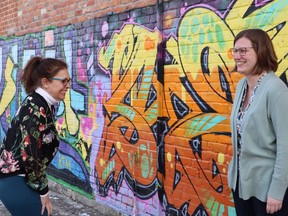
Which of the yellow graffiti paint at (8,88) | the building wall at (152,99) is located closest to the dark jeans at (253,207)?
the building wall at (152,99)

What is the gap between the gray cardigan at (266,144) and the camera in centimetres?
242

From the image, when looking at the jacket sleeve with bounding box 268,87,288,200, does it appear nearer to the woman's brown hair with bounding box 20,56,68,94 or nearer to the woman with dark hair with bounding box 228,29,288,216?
the woman with dark hair with bounding box 228,29,288,216

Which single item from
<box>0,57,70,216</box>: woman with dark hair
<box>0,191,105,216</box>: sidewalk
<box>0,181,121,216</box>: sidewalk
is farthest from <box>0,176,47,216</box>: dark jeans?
<box>0,191,105,216</box>: sidewalk

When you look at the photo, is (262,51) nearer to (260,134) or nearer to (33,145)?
(260,134)

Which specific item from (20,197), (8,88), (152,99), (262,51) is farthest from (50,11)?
(262,51)

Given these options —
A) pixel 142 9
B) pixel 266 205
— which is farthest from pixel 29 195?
pixel 142 9

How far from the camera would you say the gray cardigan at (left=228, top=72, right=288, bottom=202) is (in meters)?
2.42

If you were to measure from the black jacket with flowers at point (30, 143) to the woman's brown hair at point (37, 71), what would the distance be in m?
0.13

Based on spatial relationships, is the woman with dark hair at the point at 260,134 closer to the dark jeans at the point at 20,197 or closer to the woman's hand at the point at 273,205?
the woman's hand at the point at 273,205

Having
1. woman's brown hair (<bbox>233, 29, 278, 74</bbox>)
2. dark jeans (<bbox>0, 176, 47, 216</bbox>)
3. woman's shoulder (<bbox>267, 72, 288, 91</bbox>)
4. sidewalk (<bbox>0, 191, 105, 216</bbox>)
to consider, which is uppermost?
woman's brown hair (<bbox>233, 29, 278, 74</bbox>)

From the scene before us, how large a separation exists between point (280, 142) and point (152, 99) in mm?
2198

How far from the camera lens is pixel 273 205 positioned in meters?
2.45

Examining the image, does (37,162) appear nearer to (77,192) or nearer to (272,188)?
(272,188)

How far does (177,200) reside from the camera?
13.9 feet
